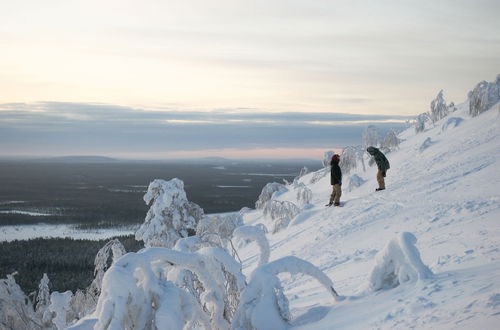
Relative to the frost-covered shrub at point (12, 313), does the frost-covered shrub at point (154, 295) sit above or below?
above

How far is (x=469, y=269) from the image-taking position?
16.7 ft

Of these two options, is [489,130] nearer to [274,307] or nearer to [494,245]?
[494,245]

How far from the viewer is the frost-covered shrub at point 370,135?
906 inches

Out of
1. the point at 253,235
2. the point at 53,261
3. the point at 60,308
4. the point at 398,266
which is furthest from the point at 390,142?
the point at 53,261

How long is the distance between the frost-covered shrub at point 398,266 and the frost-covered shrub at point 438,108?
66.0ft

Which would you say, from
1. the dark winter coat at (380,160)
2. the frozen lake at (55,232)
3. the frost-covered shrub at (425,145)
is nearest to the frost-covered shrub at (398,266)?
the dark winter coat at (380,160)

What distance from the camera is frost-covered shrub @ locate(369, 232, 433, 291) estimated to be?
4.92 meters

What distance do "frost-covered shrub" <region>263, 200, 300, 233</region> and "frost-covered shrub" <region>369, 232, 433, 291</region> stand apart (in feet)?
32.8

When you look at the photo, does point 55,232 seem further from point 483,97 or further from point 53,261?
point 483,97

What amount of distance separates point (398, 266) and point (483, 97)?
14.5 m

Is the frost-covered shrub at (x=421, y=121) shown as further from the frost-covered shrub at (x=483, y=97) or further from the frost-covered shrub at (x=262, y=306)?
the frost-covered shrub at (x=262, y=306)

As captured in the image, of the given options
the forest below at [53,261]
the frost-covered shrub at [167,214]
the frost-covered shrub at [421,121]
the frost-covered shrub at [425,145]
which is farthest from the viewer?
the forest below at [53,261]

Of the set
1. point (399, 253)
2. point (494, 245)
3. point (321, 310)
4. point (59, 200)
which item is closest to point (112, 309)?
point (321, 310)

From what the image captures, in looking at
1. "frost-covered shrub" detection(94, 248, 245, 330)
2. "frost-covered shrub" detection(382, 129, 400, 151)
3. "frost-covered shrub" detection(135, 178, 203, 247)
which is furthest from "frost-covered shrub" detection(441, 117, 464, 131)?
"frost-covered shrub" detection(94, 248, 245, 330)
